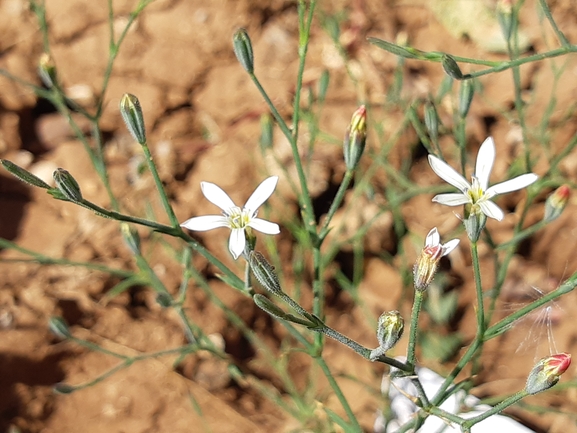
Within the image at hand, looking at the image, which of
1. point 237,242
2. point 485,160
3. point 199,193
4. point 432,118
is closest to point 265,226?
point 237,242

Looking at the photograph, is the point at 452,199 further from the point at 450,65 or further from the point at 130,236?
the point at 130,236

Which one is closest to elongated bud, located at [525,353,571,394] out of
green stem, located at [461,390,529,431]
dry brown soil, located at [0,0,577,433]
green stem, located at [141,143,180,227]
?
green stem, located at [461,390,529,431]

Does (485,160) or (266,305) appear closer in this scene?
(266,305)

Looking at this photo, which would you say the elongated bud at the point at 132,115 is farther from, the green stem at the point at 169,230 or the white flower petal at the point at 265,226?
the white flower petal at the point at 265,226

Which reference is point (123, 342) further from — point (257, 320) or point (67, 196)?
point (67, 196)

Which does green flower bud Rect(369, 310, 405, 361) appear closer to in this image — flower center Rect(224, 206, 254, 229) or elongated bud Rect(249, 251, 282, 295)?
elongated bud Rect(249, 251, 282, 295)

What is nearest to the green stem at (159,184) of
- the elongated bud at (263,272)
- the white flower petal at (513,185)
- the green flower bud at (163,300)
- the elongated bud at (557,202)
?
the elongated bud at (263,272)

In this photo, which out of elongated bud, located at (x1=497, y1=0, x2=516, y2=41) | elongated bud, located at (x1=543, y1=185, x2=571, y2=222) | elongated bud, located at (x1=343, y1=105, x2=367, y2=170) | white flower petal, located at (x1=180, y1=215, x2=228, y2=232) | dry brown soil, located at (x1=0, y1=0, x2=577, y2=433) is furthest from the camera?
dry brown soil, located at (x1=0, y1=0, x2=577, y2=433)
